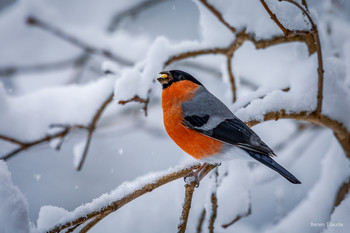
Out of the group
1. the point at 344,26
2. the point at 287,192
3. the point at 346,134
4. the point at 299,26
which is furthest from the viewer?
the point at 344,26

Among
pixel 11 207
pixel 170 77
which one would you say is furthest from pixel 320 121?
pixel 11 207

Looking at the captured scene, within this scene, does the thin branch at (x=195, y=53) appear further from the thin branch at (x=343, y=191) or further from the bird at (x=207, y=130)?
the thin branch at (x=343, y=191)

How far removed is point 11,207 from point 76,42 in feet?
5.84

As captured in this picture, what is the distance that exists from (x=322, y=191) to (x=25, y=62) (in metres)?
2.76

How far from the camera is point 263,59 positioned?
2908 mm

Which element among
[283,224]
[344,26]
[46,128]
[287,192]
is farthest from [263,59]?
[46,128]

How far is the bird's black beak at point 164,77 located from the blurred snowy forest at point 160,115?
48mm

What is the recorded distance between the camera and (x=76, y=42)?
2.73 metres

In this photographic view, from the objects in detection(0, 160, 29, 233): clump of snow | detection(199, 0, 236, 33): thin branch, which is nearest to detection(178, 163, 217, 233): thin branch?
detection(0, 160, 29, 233): clump of snow

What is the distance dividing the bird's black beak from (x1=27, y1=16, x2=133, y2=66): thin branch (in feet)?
3.21

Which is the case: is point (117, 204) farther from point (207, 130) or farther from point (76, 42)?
point (76, 42)

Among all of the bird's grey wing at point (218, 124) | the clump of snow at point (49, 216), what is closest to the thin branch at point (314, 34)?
the bird's grey wing at point (218, 124)

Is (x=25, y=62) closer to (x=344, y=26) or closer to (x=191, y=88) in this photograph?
(x=191, y=88)

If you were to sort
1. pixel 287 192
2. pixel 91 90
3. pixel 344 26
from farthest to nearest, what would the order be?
1. pixel 344 26
2. pixel 287 192
3. pixel 91 90
